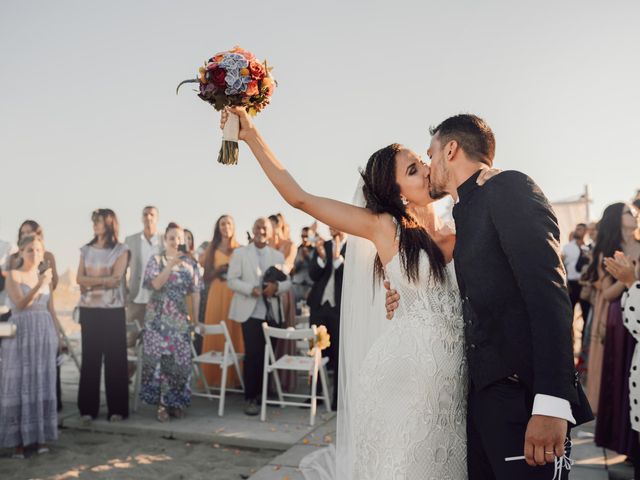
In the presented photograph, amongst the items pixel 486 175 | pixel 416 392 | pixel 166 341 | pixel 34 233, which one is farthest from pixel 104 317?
pixel 486 175

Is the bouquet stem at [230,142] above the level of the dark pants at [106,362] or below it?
above

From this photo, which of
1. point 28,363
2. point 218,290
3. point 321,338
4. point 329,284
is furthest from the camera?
point 218,290

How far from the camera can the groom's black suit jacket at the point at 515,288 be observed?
1.81m

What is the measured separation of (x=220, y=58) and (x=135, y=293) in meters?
6.03

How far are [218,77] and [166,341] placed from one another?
4579 millimetres

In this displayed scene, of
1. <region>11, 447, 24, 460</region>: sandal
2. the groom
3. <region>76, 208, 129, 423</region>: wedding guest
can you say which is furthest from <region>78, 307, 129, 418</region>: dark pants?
the groom

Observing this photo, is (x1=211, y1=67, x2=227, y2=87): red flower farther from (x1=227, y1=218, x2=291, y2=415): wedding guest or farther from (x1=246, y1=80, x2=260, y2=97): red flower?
(x1=227, y1=218, x2=291, y2=415): wedding guest

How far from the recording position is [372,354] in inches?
111

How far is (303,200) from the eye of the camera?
102 inches

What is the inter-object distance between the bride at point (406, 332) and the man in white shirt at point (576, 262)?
8.62m

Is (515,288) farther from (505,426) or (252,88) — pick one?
(252,88)

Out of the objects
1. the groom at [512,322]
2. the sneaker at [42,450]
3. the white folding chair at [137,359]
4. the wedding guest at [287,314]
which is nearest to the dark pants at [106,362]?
the white folding chair at [137,359]

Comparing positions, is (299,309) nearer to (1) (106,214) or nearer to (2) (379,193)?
(1) (106,214)

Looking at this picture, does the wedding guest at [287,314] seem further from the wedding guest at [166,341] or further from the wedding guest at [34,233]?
the wedding guest at [34,233]
